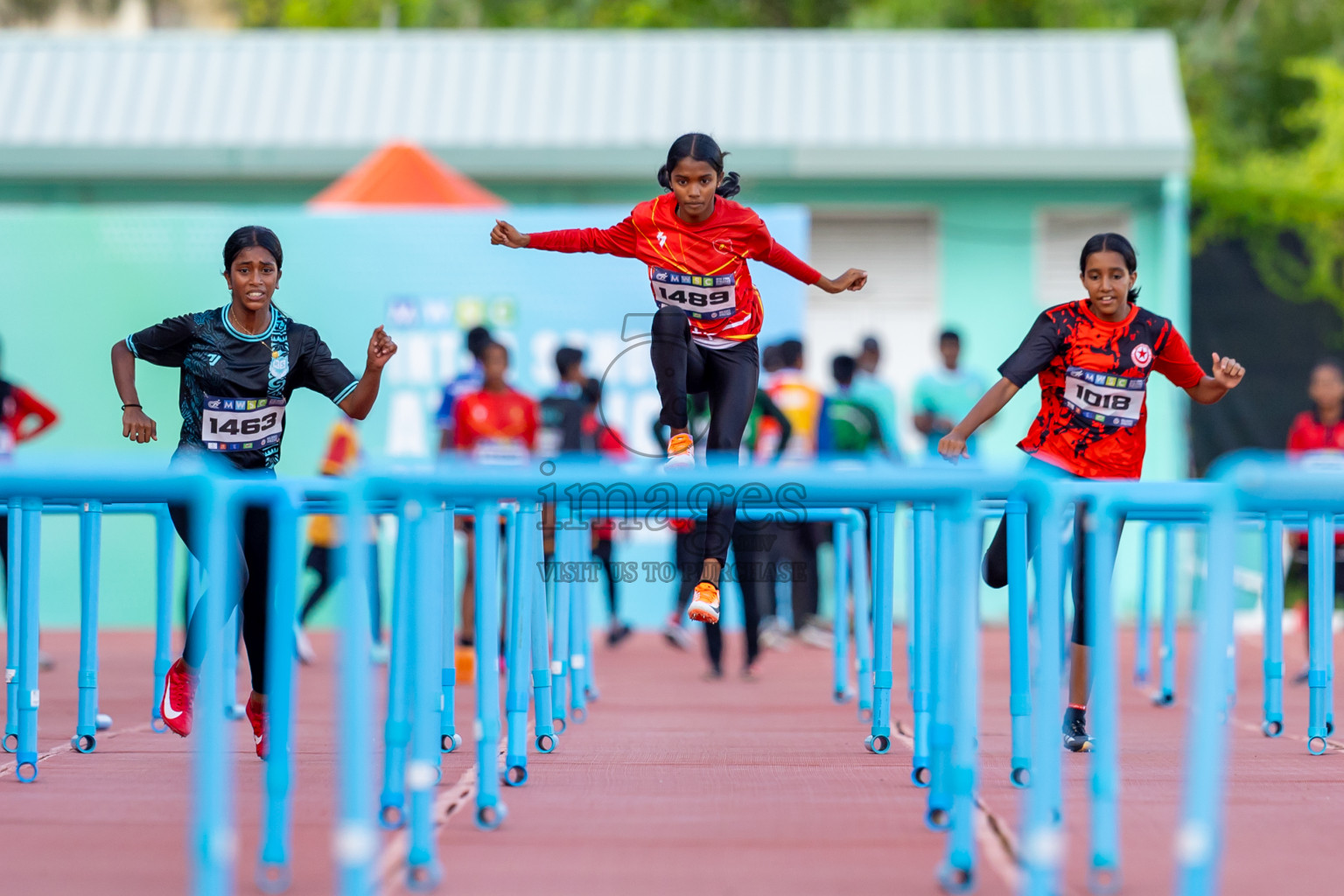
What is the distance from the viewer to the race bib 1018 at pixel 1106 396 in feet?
16.4

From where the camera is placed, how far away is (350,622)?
301 cm

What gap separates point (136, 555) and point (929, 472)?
9.65 metres

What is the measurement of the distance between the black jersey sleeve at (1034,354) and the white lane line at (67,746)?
11.4 ft

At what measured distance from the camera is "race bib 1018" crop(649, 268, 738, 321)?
16.5ft

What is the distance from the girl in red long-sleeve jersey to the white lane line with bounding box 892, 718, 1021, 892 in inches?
43.0

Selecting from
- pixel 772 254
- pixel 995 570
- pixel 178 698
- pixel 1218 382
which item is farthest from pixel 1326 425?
pixel 178 698

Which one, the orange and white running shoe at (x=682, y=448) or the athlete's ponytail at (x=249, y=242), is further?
the orange and white running shoe at (x=682, y=448)

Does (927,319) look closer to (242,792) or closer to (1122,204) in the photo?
(1122,204)

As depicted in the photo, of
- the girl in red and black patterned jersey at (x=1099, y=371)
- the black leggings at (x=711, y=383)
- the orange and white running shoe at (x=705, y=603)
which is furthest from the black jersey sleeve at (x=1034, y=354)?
the orange and white running shoe at (x=705, y=603)

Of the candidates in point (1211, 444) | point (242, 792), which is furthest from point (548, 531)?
point (1211, 444)

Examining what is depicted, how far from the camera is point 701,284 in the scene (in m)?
5.02

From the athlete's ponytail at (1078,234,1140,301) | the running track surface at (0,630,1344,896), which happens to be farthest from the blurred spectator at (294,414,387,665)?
the athlete's ponytail at (1078,234,1140,301)

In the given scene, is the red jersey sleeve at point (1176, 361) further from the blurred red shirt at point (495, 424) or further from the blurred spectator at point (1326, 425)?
the blurred red shirt at point (495, 424)

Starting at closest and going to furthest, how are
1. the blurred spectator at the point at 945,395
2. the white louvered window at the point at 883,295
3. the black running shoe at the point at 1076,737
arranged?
the black running shoe at the point at 1076,737 < the blurred spectator at the point at 945,395 < the white louvered window at the point at 883,295
